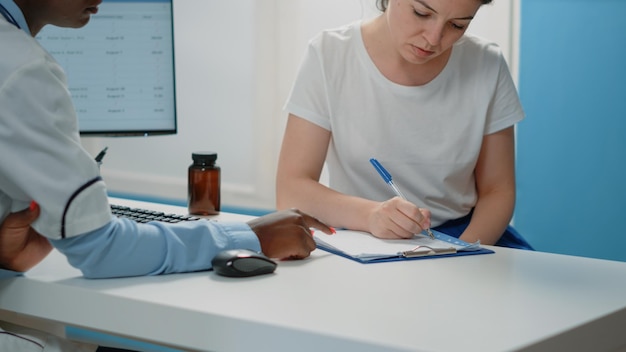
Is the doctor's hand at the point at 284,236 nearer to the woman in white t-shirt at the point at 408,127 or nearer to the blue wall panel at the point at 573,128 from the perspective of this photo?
the woman in white t-shirt at the point at 408,127

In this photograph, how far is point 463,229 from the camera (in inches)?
76.6

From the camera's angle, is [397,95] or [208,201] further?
[397,95]

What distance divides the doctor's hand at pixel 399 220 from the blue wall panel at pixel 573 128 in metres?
1.33

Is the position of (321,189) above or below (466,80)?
below

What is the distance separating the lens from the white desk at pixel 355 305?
957mm

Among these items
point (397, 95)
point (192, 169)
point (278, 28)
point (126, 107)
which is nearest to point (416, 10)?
point (397, 95)

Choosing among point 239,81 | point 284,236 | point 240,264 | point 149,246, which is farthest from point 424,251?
point 239,81

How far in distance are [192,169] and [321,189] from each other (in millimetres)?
270

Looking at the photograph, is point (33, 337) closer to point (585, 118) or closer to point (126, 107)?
point (126, 107)

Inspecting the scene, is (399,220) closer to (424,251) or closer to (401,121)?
(424,251)

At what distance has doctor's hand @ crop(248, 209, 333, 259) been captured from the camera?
52.3 inches

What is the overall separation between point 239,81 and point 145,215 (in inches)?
72.0

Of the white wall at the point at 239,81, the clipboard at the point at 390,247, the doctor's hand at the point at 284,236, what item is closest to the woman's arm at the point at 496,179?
the clipboard at the point at 390,247

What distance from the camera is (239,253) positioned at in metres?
1.22
